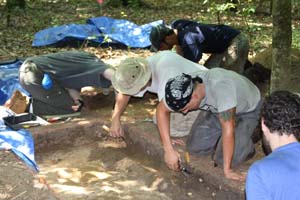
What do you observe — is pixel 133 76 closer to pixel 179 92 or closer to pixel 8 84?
pixel 179 92

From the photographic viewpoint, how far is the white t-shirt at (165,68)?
12.5ft

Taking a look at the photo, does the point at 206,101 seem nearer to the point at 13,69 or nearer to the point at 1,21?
the point at 13,69

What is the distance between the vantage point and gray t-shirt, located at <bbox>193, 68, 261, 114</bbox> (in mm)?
3428

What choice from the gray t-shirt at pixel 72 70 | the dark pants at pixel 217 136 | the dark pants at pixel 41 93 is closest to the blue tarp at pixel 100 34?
the gray t-shirt at pixel 72 70

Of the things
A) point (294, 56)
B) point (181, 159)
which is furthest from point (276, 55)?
point (294, 56)

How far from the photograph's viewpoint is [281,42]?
4438 mm

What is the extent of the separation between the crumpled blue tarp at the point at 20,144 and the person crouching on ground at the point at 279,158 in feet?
8.54

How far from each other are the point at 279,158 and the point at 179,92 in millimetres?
1404

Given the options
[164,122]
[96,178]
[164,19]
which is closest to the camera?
[164,122]

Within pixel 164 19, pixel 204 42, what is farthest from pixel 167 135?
pixel 164 19

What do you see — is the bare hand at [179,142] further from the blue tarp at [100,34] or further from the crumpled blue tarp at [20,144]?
the blue tarp at [100,34]

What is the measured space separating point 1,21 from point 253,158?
838cm

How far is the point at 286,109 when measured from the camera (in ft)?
6.44

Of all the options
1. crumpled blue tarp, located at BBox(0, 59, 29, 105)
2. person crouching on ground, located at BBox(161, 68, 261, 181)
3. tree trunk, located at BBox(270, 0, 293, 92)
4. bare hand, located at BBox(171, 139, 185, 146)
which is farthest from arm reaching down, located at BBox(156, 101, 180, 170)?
crumpled blue tarp, located at BBox(0, 59, 29, 105)
